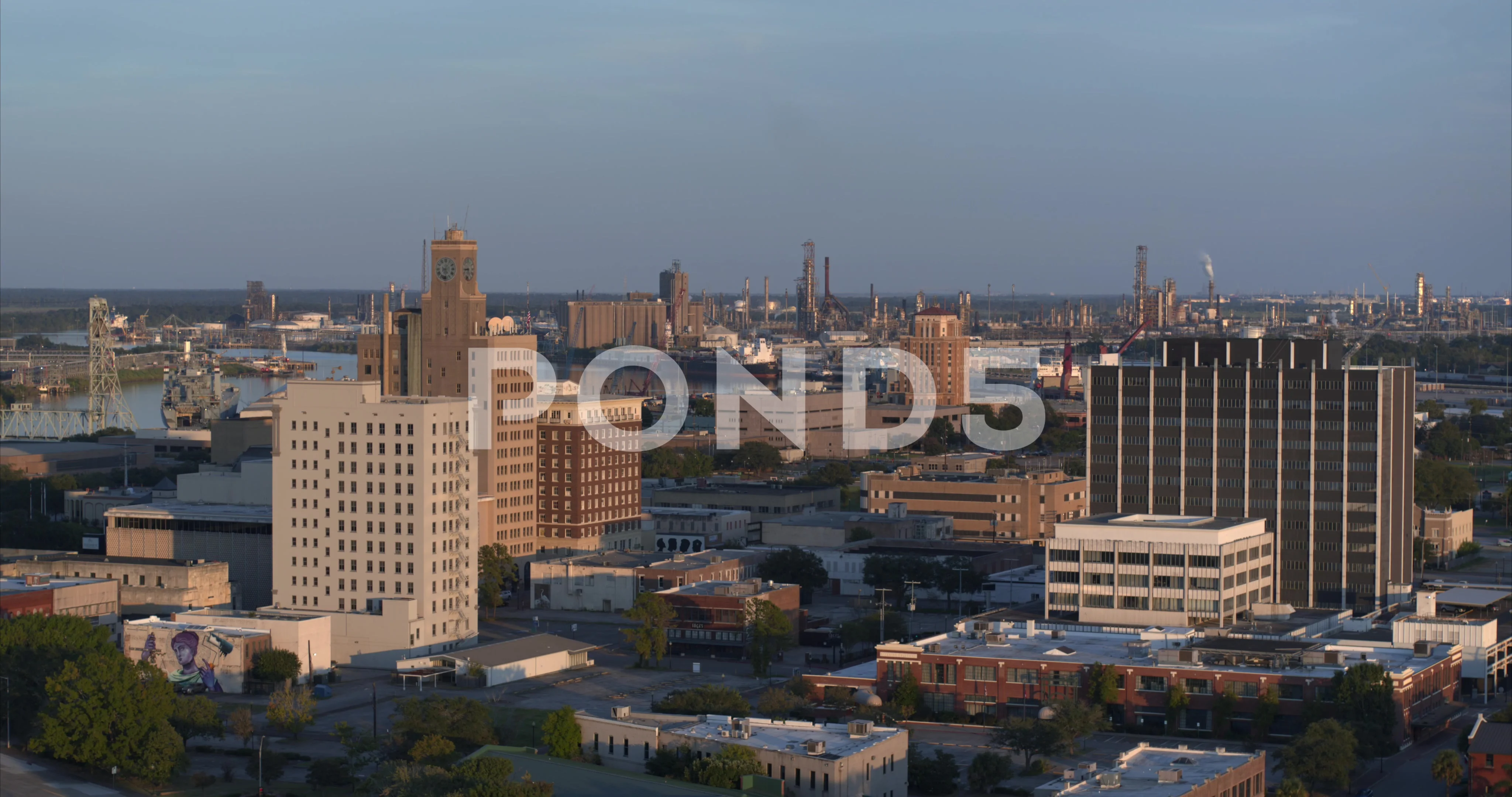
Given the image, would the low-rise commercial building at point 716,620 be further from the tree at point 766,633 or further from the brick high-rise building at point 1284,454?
the brick high-rise building at point 1284,454

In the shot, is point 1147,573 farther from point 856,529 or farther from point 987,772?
point 856,529

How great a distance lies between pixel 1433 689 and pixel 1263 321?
169209mm

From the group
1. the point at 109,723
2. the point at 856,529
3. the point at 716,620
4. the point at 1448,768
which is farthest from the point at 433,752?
the point at 856,529

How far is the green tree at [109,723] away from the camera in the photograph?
28.6 meters

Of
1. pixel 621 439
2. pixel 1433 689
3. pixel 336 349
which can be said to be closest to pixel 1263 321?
pixel 336 349

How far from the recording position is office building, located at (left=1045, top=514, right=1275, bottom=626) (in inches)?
1506

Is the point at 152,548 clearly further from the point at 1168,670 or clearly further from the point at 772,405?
the point at 772,405

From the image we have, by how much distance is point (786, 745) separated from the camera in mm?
25938

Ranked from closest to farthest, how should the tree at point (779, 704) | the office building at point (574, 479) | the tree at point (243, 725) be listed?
the tree at point (779, 704), the tree at point (243, 725), the office building at point (574, 479)

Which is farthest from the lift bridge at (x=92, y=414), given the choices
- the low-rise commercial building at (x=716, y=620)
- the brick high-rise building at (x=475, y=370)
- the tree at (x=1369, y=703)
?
the tree at (x=1369, y=703)

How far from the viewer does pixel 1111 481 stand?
1753 inches

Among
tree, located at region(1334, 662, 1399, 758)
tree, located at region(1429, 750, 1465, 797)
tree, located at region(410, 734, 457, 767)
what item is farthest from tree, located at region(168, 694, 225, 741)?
tree, located at region(1429, 750, 1465, 797)

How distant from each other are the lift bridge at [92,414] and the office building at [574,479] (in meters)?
39.8

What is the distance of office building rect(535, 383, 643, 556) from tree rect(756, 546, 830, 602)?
22.1ft
